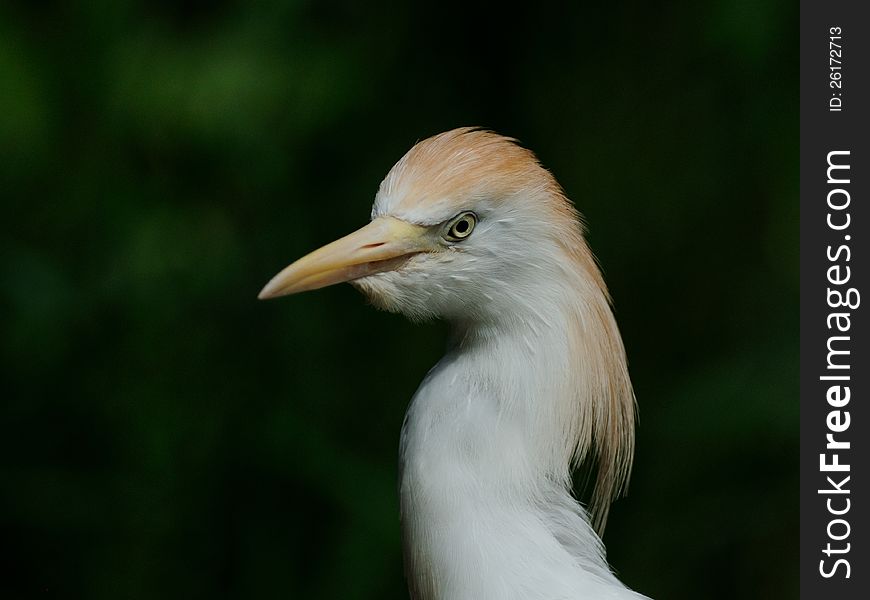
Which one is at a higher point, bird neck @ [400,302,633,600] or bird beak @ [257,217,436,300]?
bird beak @ [257,217,436,300]

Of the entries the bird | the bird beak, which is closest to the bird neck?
the bird

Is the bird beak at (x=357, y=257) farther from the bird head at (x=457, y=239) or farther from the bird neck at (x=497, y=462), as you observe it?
the bird neck at (x=497, y=462)

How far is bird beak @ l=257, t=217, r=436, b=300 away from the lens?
34.0 inches

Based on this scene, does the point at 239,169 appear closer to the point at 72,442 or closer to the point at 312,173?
the point at 312,173

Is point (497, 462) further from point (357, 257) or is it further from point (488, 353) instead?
point (357, 257)

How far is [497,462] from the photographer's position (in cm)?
90

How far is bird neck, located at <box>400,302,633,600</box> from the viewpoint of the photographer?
903 mm

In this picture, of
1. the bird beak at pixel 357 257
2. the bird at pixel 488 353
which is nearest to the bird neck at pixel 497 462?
the bird at pixel 488 353

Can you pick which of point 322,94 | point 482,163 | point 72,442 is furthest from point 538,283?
point 72,442

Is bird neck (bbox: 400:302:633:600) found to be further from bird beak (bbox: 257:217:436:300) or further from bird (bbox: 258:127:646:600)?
bird beak (bbox: 257:217:436:300)

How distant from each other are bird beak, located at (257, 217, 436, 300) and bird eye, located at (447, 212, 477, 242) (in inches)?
0.8

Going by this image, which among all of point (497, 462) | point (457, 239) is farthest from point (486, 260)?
point (497, 462)

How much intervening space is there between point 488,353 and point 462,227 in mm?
120

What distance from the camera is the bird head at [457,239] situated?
34.7 inches
